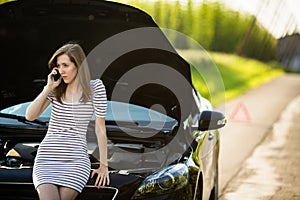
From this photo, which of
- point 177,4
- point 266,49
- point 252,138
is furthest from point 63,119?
point 266,49

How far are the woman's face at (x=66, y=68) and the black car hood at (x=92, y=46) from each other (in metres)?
1.40

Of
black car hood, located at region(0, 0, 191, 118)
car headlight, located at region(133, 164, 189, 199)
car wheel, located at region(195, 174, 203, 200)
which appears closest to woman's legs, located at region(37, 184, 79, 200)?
car headlight, located at region(133, 164, 189, 199)

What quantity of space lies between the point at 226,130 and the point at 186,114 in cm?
852

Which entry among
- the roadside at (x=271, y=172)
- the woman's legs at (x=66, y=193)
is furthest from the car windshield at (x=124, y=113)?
the roadside at (x=271, y=172)

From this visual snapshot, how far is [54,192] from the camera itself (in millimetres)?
4129

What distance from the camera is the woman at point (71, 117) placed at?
4.29 m

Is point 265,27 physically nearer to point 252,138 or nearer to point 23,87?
point 252,138

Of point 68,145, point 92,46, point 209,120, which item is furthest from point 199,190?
point 92,46

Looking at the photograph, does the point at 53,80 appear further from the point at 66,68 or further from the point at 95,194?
the point at 95,194

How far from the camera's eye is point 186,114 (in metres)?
5.84

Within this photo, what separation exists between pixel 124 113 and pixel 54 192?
1613mm

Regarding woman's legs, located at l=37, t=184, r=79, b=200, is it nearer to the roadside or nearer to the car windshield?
the car windshield

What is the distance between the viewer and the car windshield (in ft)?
18.3

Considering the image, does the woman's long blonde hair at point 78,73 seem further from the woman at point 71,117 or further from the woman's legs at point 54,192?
the woman's legs at point 54,192
